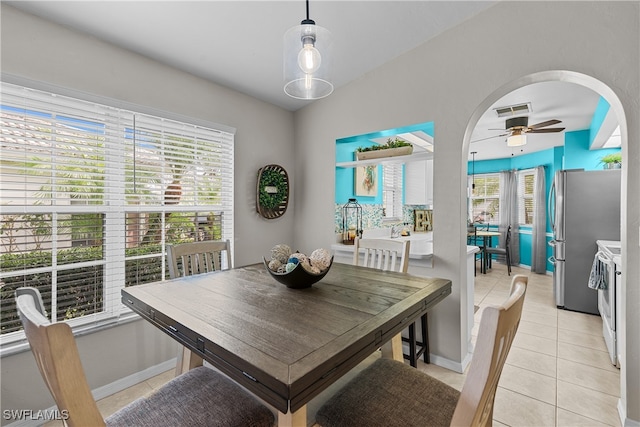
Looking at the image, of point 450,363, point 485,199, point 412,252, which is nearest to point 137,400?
point 412,252

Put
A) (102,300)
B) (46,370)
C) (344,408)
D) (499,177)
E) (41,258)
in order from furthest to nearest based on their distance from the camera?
(499,177)
(102,300)
(41,258)
(344,408)
(46,370)

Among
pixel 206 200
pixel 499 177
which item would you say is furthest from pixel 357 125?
pixel 499 177

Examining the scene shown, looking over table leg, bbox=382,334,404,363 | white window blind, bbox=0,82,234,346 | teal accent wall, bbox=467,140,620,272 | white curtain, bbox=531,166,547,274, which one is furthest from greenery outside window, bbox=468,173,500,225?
white window blind, bbox=0,82,234,346

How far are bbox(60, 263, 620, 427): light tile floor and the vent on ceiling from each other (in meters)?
2.47

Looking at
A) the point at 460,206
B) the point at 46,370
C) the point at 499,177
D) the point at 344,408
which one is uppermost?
the point at 499,177

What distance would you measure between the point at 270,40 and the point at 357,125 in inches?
42.8

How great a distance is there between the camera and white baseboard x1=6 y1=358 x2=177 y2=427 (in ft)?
5.80

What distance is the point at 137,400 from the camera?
116cm

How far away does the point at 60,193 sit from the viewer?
6.21 ft

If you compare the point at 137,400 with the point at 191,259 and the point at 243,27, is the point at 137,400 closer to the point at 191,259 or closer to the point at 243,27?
the point at 191,259

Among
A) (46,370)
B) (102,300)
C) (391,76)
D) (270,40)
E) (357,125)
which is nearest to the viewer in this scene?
(46,370)

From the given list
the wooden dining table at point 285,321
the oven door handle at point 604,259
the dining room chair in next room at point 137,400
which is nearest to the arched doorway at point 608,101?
the oven door handle at point 604,259

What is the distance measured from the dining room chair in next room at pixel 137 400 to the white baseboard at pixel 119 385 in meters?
1.26

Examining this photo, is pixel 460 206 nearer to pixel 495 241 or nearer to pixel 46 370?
pixel 46 370
